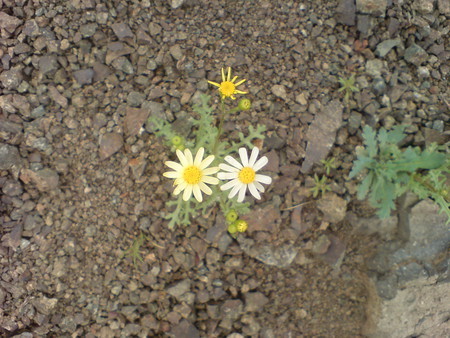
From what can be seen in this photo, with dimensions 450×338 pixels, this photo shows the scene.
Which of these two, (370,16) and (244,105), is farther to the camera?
(370,16)

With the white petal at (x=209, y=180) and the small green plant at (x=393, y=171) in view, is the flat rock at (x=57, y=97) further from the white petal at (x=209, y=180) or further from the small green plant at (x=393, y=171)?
the small green plant at (x=393, y=171)

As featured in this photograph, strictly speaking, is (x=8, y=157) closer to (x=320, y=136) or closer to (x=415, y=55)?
(x=320, y=136)

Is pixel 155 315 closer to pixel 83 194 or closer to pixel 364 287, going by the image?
pixel 83 194

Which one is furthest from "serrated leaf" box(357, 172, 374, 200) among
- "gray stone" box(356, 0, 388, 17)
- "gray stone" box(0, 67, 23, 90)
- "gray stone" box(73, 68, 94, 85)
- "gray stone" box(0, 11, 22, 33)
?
"gray stone" box(0, 11, 22, 33)

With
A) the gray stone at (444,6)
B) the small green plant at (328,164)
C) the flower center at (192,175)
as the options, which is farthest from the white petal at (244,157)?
the gray stone at (444,6)

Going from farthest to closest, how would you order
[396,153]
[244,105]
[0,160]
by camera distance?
[0,160], [396,153], [244,105]

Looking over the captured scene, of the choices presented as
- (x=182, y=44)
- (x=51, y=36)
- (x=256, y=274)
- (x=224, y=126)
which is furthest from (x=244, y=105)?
(x=51, y=36)
